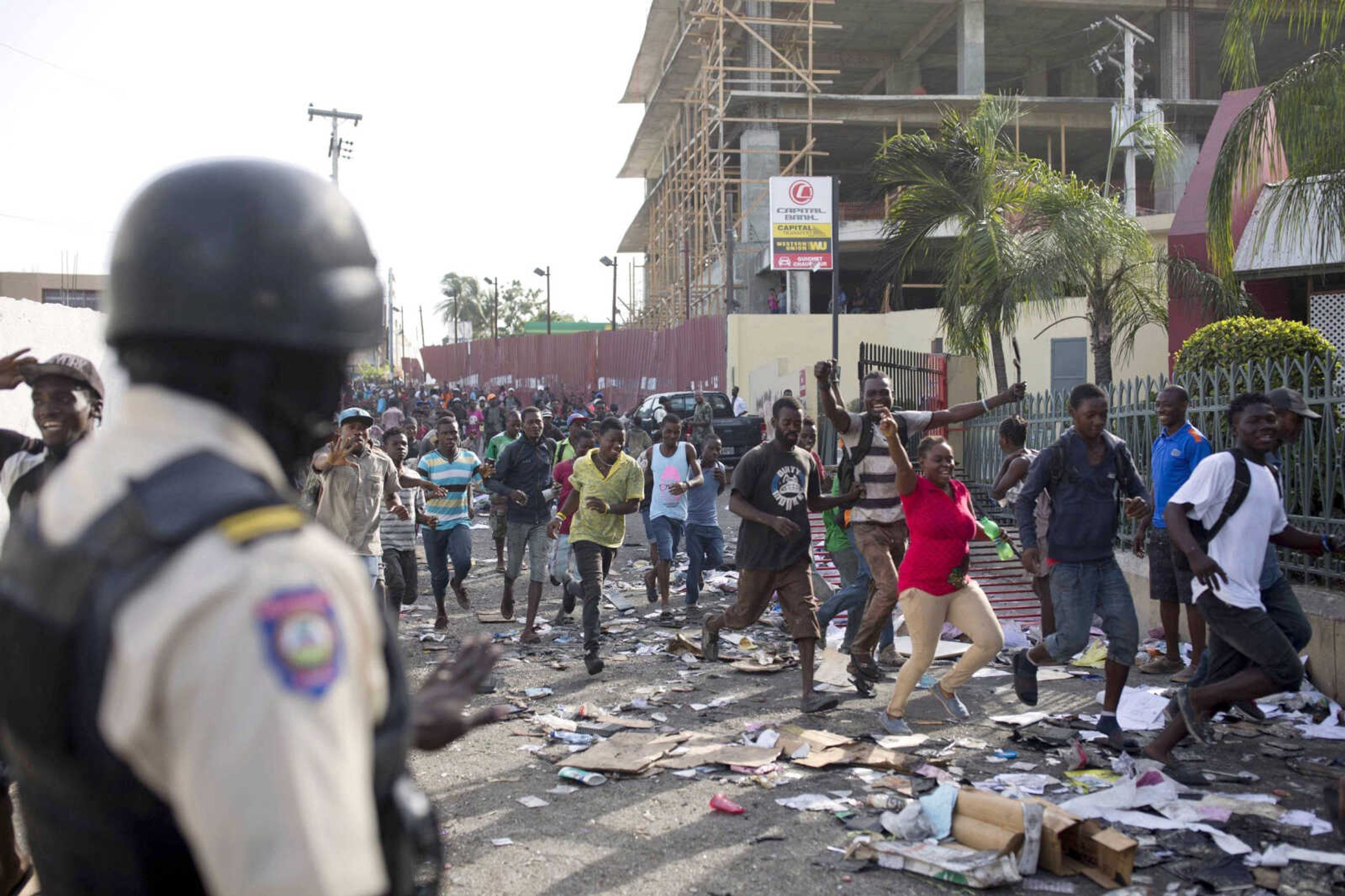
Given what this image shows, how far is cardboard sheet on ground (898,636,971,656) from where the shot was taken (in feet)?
28.8

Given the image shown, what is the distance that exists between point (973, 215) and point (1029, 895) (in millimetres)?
13786

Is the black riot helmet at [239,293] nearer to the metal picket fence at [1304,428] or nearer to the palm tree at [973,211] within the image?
the metal picket fence at [1304,428]

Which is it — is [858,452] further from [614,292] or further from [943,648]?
[614,292]

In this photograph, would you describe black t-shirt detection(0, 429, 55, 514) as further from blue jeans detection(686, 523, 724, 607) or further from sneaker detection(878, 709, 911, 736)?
blue jeans detection(686, 523, 724, 607)

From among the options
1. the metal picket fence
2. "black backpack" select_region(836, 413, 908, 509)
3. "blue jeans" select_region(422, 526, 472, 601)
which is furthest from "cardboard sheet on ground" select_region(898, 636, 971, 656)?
"blue jeans" select_region(422, 526, 472, 601)

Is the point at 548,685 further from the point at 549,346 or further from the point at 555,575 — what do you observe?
the point at 549,346

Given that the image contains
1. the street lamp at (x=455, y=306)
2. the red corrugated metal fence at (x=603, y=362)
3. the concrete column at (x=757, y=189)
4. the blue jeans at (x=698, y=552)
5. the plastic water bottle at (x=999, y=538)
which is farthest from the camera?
the street lamp at (x=455, y=306)

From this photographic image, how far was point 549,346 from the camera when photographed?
151 feet

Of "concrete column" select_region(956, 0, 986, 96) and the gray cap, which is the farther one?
"concrete column" select_region(956, 0, 986, 96)

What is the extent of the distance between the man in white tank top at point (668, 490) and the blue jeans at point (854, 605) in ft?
7.42

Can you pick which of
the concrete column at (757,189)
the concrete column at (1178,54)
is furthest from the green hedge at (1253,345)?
the concrete column at (1178,54)

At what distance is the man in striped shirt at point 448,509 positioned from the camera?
33.1 ft

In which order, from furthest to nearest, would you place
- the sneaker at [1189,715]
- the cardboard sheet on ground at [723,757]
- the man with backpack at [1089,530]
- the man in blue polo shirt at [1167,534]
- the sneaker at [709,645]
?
the sneaker at [709,645] < the man in blue polo shirt at [1167,534] < the man with backpack at [1089,530] < the cardboard sheet on ground at [723,757] < the sneaker at [1189,715]

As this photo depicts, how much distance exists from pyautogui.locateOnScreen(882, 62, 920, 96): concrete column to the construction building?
0.16ft
